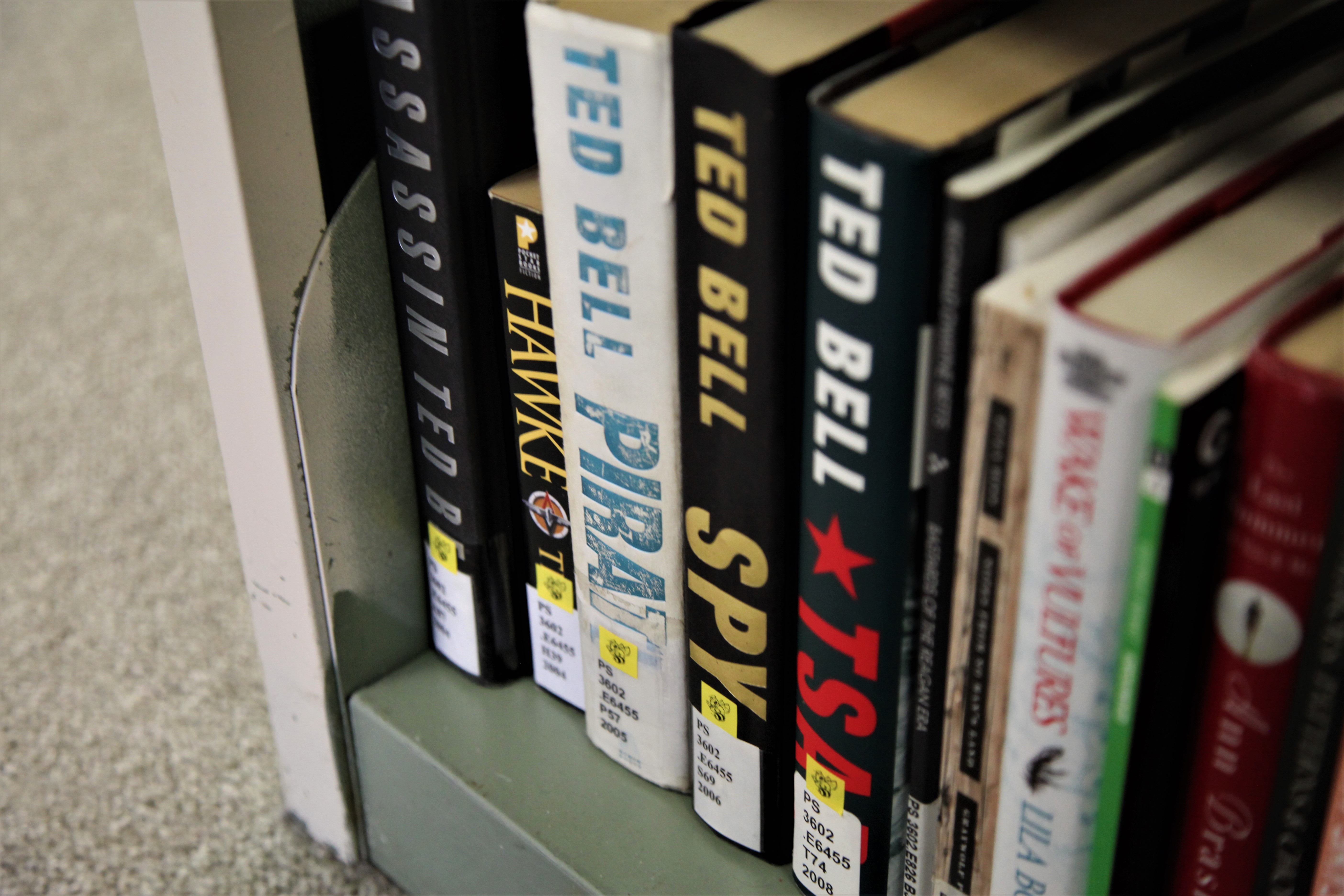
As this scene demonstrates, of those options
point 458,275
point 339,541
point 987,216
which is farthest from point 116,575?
point 987,216

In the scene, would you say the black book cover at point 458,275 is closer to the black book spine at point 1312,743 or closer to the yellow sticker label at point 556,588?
the yellow sticker label at point 556,588

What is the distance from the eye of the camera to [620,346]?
393mm

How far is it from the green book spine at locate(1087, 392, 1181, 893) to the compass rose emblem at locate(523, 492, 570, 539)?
0.22 meters

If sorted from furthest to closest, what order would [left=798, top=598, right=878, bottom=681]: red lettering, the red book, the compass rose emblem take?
the compass rose emblem < [left=798, top=598, right=878, bottom=681]: red lettering < the red book

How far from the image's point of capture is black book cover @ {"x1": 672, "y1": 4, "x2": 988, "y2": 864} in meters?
0.32

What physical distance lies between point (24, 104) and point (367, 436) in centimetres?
80

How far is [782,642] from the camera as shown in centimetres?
41

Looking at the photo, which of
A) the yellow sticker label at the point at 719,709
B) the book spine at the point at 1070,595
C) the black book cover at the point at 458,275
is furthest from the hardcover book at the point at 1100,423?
the black book cover at the point at 458,275

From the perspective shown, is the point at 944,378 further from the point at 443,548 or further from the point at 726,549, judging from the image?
the point at 443,548

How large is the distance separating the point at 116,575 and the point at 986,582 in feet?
1.74

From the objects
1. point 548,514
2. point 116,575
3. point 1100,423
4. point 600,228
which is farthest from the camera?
point 116,575

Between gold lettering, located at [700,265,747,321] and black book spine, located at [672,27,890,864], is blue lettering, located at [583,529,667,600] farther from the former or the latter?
gold lettering, located at [700,265,747,321]

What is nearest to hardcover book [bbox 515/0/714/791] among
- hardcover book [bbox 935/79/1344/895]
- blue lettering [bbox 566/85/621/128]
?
blue lettering [bbox 566/85/621/128]

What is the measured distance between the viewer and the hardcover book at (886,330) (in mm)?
296
